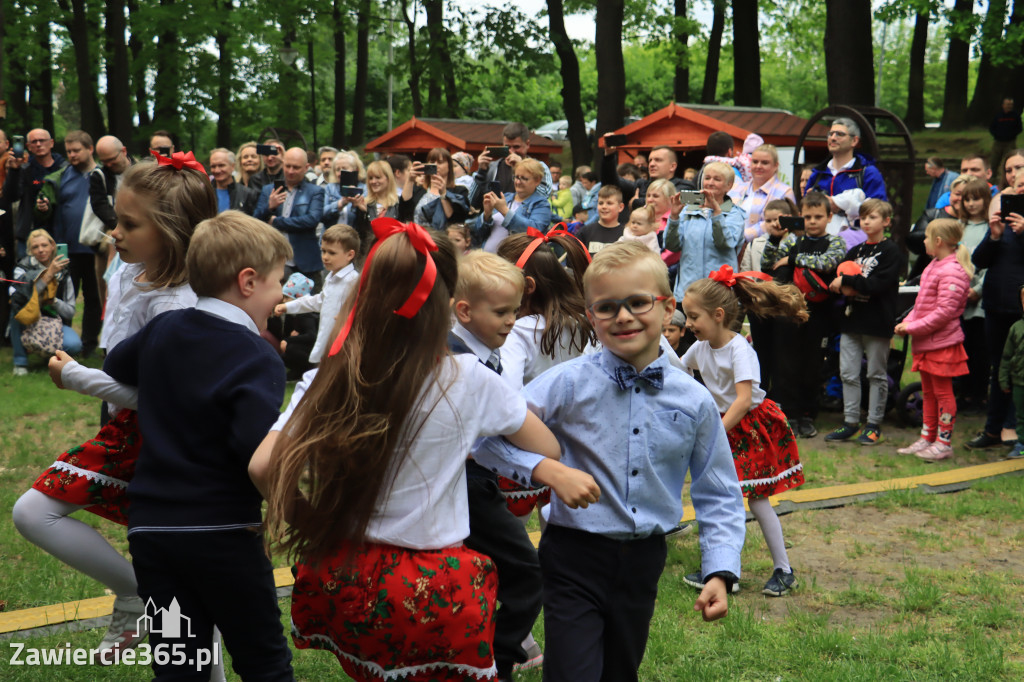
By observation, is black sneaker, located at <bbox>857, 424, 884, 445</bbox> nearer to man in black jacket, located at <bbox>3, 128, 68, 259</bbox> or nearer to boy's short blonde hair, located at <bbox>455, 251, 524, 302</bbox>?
boy's short blonde hair, located at <bbox>455, 251, 524, 302</bbox>

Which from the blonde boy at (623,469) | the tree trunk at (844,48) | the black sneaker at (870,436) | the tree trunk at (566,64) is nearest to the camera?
the blonde boy at (623,469)

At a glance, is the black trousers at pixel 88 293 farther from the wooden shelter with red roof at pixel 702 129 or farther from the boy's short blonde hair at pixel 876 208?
the wooden shelter with red roof at pixel 702 129

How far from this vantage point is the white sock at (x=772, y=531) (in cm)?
505

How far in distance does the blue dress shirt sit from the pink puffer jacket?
559cm

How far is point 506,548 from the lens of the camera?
3.52m

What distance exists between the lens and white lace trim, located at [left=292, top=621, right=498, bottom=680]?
2676mm

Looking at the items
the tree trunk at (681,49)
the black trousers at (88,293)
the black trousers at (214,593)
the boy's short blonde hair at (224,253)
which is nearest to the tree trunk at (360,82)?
the tree trunk at (681,49)

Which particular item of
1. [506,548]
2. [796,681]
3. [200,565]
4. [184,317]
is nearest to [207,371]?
Answer: [184,317]

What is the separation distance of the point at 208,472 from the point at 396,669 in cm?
79

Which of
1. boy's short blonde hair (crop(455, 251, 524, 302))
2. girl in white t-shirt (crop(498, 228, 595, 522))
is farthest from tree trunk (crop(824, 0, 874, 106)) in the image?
boy's short blonde hair (crop(455, 251, 524, 302))

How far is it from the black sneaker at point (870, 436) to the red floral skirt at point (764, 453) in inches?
133

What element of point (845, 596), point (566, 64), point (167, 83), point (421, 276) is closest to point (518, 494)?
point (421, 276)

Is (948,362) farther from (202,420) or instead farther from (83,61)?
(83,61)

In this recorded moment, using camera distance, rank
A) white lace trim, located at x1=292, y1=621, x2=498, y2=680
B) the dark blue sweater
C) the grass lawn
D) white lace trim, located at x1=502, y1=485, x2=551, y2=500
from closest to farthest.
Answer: white lace trim, located at x1=292, y1=621, x2=498, y2=680, the dark blue sweater, the grass lawn, white lace trim, located at x1=502, y1=485, x2=551, y2=500
